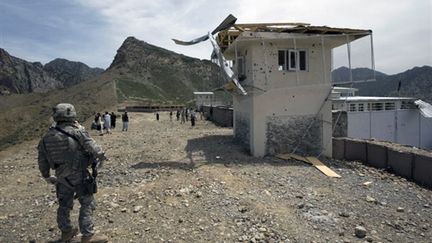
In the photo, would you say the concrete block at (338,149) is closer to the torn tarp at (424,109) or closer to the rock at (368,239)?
the rock at (368,239)

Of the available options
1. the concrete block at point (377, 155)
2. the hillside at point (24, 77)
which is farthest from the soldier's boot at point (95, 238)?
the hillside at point (24, 77)

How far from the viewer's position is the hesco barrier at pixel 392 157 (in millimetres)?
11078

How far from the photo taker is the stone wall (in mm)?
14844

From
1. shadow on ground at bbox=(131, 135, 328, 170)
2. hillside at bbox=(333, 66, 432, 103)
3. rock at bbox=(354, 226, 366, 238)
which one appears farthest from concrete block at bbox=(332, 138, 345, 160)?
hillside at bbox=(333, 66, 432, 103)

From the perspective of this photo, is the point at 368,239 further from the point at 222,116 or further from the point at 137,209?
the point at 222,116

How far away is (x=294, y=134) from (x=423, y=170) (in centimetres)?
516

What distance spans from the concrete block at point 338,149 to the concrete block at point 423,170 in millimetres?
3906

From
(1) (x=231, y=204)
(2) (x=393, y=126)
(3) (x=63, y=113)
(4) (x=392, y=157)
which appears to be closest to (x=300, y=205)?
(1) (x=231, y=204)

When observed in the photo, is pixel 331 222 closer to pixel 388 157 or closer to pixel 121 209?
pixel 121 209

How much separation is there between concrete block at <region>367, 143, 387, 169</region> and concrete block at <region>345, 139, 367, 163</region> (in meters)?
0.26

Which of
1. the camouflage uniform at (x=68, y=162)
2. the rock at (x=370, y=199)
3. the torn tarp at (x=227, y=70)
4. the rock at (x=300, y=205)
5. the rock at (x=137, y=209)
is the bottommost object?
the rock at (x=370, y=199)

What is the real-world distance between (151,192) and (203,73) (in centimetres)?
12170

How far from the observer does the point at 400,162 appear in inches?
479

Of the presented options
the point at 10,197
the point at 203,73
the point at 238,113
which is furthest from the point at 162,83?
the point at 10,197
